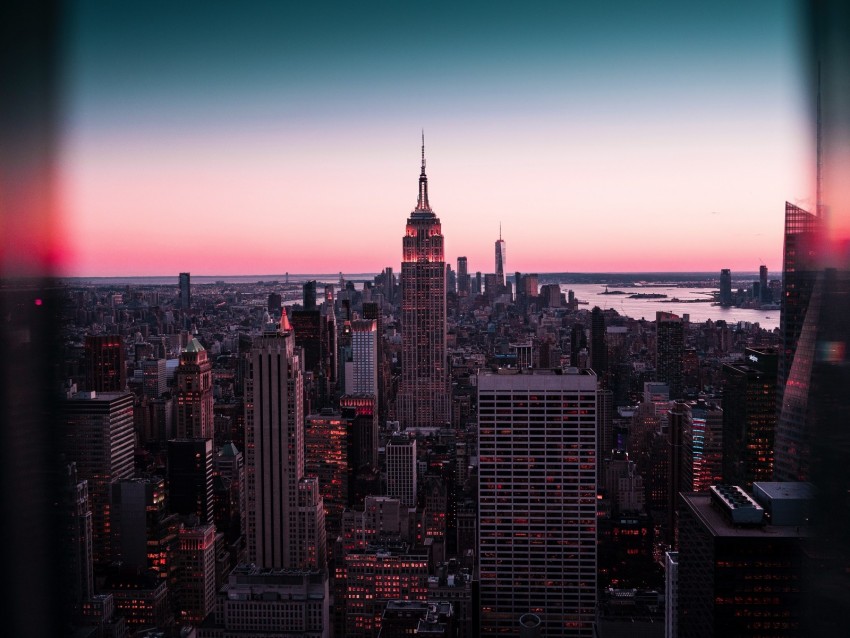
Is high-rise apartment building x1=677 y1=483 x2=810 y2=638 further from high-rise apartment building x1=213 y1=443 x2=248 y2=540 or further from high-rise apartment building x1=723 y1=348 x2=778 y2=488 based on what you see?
high-rise apartment building x1=213 y1=443 x2=248 y2=540

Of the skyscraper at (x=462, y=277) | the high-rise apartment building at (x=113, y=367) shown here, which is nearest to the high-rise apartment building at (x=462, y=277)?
the skyscraper at (x=462, y=277)

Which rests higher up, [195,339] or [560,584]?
[195,339]

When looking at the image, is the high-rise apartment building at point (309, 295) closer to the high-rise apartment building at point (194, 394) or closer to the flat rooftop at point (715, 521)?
A: the high-rise apartment building at point (194, 394)

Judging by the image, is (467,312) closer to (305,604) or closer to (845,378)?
(305,604)

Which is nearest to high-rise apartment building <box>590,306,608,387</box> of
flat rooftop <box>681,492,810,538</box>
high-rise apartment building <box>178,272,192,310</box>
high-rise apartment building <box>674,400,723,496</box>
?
high-rise apartment building <box>674,400,723,496</box>

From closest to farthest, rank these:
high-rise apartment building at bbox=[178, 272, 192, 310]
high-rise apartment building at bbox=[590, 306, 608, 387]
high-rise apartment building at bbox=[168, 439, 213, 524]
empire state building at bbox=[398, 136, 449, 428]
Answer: high-rise apartment building at bbox=[178, 272, 192, 310] → high-rise apartment building at bbox=[168, 439, 213, 524] → high-rise apartment building at bbox=[590, 306, 608, 387] → empire state building at bbox=[398, 136, 449, 428]

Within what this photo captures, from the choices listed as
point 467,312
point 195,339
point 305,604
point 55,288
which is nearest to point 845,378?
point 55,288
